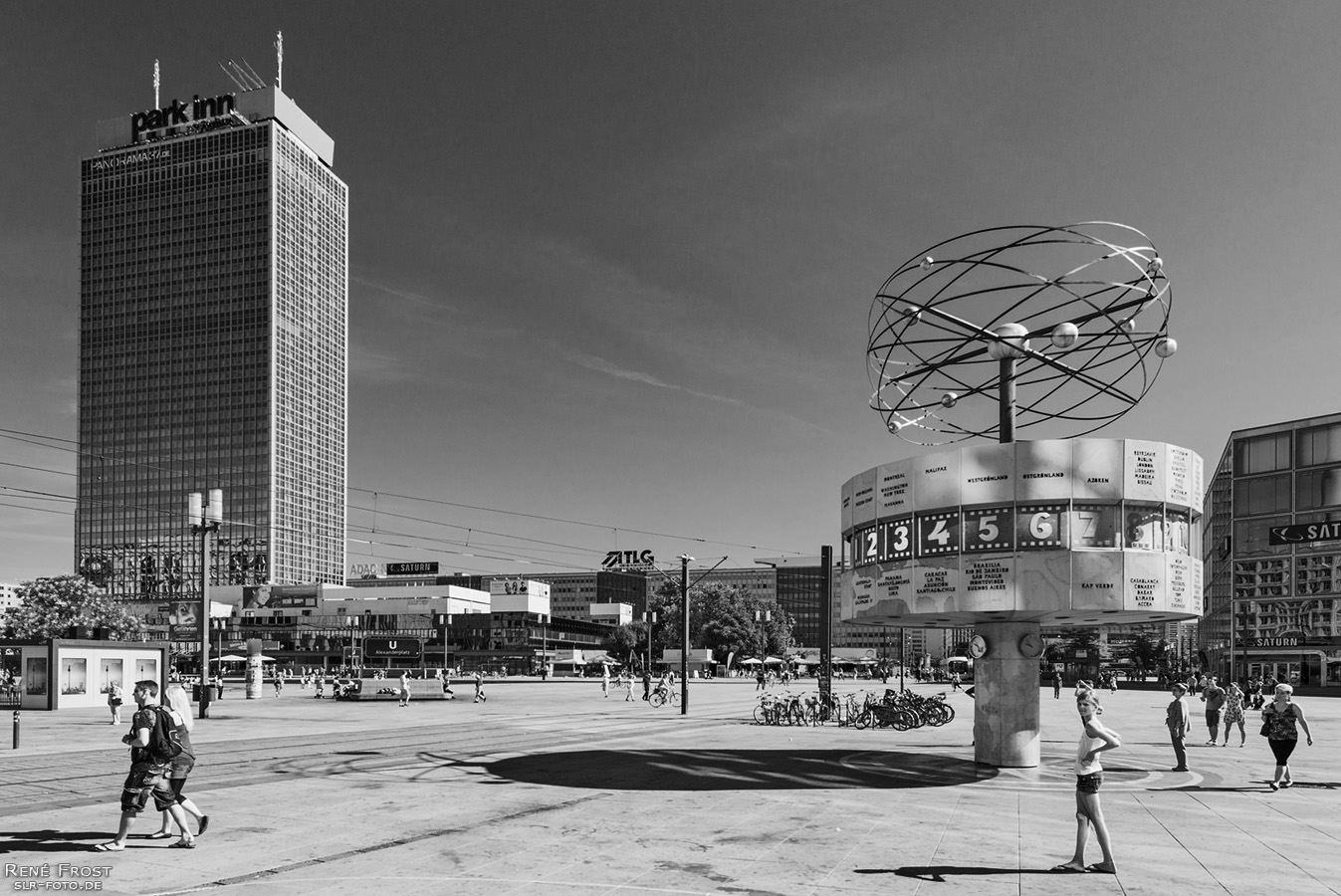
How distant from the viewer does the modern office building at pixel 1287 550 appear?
108000mm

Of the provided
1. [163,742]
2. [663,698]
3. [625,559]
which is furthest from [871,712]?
[625,559]

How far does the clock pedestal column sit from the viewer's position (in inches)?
1014

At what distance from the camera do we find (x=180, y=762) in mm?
14617

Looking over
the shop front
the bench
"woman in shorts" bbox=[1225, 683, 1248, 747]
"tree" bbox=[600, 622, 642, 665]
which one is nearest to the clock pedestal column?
"woman in shorts" bbox=[1225, 683, 1248, 747]

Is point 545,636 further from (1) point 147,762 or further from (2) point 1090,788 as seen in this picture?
(2) point 1090,788

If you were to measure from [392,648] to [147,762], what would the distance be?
156443 millimetres

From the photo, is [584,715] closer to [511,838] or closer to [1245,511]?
[511,838]

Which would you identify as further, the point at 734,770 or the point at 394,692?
the point at 394,692

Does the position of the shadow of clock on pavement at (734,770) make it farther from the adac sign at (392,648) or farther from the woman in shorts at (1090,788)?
the adac sign at (392,648)

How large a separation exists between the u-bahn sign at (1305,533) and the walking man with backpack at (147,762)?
379ft

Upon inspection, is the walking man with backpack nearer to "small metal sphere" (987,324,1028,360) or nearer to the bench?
"small metal sphere" (987,324,1028,360)

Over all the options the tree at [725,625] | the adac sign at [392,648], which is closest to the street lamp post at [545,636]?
the adac sign at [392,648]

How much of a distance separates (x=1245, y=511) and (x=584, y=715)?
95.2 meters

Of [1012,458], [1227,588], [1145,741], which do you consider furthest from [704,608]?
[1012,458]
